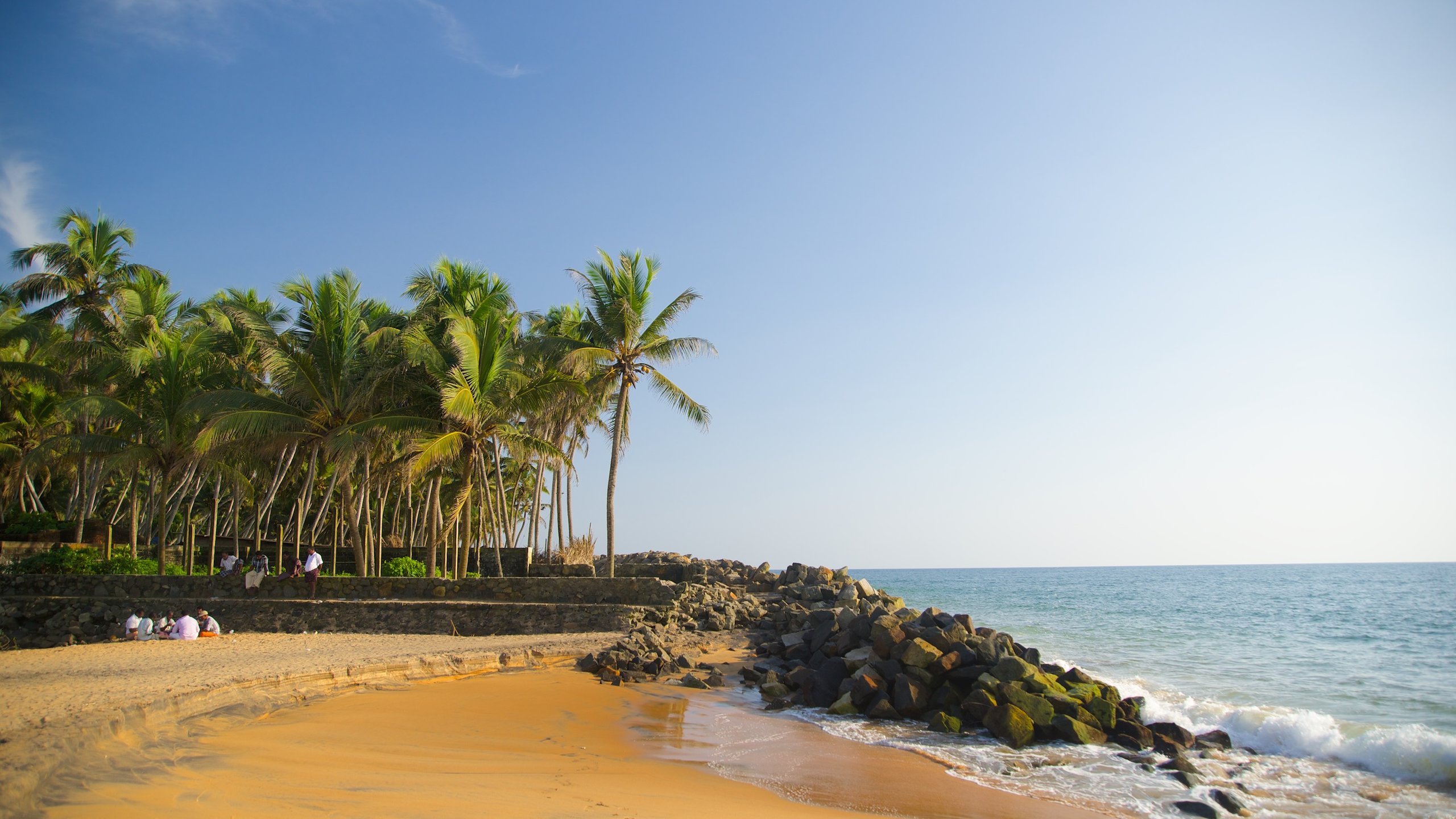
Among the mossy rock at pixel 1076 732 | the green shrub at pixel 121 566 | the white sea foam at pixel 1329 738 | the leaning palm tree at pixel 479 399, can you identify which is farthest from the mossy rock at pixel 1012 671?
the green shrub at pixel 121 566

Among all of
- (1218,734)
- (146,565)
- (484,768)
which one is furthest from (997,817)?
(146,565)

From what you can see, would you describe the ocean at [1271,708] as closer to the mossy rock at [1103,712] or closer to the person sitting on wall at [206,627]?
the mossy rock at [1103,712]

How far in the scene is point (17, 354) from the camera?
1204 inches

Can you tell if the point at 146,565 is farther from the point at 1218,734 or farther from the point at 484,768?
the point at 1218,734

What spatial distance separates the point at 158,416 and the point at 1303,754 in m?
27.7

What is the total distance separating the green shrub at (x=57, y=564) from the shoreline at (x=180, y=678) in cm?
817

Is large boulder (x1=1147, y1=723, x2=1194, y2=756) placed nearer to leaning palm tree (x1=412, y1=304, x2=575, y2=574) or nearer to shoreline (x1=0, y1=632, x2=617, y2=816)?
shoreline (x1=0, y1=632, x2=617, y2=816)

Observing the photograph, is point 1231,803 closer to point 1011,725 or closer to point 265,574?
point 1011,725

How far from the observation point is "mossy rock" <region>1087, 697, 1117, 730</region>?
10.5 metres

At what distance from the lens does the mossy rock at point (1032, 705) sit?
1040 centimetres

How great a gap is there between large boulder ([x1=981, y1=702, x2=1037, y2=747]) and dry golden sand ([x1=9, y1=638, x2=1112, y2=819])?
168cm

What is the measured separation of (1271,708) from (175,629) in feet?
64.0

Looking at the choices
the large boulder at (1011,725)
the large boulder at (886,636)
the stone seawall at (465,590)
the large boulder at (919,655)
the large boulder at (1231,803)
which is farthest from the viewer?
the stone seawall at (465,590)

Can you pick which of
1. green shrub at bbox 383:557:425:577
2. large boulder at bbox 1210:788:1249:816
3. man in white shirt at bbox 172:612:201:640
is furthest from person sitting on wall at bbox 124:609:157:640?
large boulder at bbox 1210:788:1249:816
